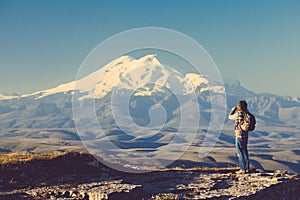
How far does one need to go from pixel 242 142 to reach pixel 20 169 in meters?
15.0

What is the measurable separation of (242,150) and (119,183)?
903cm

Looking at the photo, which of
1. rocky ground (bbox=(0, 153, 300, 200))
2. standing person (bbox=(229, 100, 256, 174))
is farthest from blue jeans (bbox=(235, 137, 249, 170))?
rocky ground (bbox=(0, 153, 300, 200))

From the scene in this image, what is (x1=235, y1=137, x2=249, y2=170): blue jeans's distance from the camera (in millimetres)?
25242

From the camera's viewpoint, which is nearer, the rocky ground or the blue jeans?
the rocky ground

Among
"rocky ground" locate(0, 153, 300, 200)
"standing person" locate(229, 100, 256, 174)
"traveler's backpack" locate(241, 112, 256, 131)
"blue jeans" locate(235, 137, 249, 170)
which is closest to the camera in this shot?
"rocky ground" locate(0, 153, 300, 200)

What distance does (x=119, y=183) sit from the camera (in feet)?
72.5

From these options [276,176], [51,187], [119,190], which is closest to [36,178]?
[51,187]

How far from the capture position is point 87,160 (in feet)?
91.7

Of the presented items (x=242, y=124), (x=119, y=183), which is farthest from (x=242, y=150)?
(x=119, y=183)

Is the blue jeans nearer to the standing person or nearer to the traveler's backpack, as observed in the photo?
the standing person

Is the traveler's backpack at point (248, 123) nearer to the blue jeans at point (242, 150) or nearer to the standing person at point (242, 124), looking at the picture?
the standing person at point (242, 124)

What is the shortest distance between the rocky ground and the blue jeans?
0.79m

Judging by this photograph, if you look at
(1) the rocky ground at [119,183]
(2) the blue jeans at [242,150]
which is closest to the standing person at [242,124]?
(2) the blue jeans at [242,150]

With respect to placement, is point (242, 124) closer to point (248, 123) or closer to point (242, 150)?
point (248, 123)
